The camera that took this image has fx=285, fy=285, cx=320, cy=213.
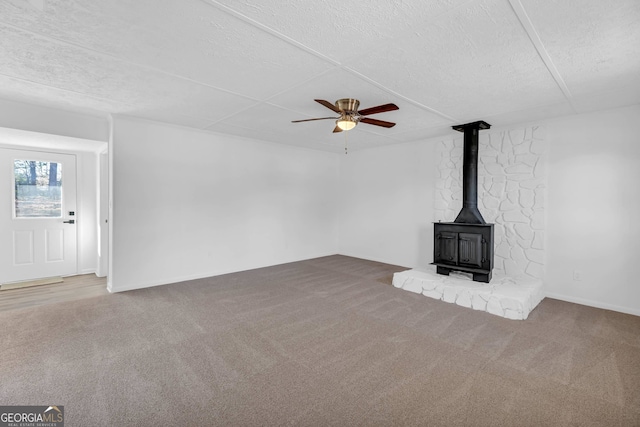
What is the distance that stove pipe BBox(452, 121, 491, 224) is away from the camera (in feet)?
13.8

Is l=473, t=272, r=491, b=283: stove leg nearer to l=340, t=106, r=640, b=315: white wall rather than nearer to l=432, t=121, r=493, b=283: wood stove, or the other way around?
l=432, t=121, r=493, b=283: wood stove

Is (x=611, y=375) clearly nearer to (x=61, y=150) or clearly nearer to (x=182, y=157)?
(x=182, y=157)

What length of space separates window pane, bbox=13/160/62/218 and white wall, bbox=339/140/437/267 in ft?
18.0

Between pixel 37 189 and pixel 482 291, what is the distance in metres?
6.89

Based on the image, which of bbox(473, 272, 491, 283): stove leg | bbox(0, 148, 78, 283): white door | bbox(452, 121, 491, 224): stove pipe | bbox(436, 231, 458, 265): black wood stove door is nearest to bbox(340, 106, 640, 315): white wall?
bbox(452, 121, 491, 224): stove pipe

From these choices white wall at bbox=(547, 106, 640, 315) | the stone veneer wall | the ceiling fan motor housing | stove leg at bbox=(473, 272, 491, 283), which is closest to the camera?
the ceiling fan motor housing

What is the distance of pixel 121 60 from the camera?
245 centimetres

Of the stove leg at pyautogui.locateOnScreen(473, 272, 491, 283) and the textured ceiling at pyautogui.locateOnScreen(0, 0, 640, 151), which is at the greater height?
the textured ceiling at pyautogui.locateOnScreen(0, 0, 640, 151)

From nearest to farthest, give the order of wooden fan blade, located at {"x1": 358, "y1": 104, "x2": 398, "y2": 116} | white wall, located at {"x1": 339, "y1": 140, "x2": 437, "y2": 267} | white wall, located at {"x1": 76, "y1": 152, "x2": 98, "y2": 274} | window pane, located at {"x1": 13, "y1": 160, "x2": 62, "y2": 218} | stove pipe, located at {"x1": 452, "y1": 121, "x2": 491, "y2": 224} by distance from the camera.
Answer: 1. wooden fan blade, located at {"x1": 358, "y1": 104, "x2": 398, "y2": 116}
2. stove pipe, located at {"x1": 452, "y1": 121, "x2": 491, "y2": 224}
3. window pane, located at {"x1": 13, "y1": 160, "x2": 62, "y2": 218}
4. white wall, located at {"x1": 76, "y1": 152, "x2": 98, "y2": 274}
5. white wall, located at {"x1": 339, "y1": 140, "x2": 437, "y2": 267}

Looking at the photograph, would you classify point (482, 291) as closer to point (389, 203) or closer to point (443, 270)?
point (443, 270)

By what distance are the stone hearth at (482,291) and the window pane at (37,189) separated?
5850 mm

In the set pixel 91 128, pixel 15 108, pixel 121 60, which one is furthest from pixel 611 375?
pixel 15 108

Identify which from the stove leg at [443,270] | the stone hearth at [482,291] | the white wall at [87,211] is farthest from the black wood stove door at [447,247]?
the white wall at [87,211]

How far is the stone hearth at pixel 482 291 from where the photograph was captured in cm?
329
